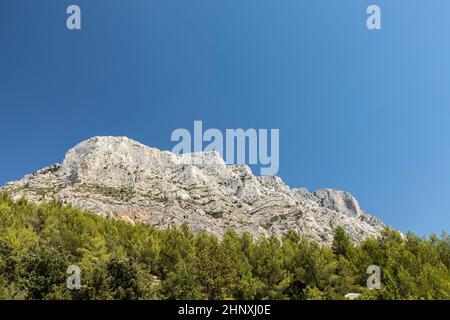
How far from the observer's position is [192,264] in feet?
153

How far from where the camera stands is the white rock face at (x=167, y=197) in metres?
140

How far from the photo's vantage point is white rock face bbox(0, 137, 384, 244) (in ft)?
460

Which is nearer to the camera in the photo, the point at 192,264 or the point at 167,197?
the point at 192,264

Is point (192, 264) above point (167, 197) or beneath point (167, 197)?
beneath

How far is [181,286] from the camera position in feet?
122

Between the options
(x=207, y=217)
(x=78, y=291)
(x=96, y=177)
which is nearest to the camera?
(x=78, y=291)

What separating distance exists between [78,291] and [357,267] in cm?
3847

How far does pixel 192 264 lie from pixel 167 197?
117031 mm

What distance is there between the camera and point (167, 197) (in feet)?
531

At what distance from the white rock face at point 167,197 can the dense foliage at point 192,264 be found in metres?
64.4

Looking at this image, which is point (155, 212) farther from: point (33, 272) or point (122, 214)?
point (33, 272)

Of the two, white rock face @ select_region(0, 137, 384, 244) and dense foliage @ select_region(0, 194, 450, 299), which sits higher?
white rock face @ select_region(0, 137, 384, 244)

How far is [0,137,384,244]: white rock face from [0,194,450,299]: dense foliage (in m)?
64.4
